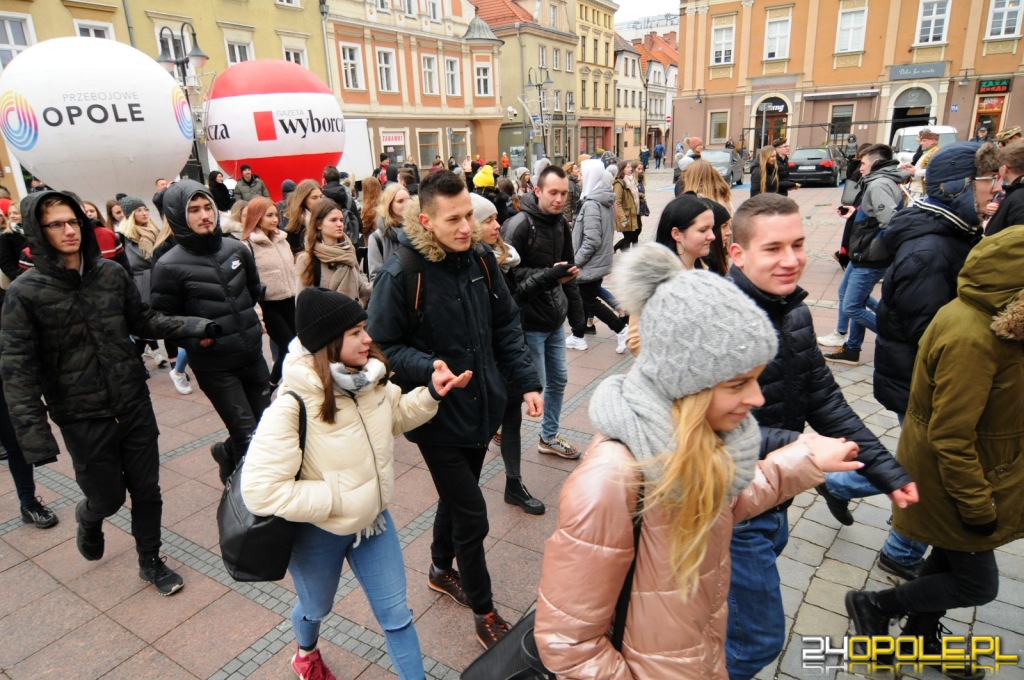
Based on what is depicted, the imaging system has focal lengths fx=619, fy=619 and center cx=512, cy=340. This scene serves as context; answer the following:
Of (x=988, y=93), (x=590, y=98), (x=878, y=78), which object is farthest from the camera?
(x=590, y=98)

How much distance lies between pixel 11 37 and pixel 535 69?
31.8 metres

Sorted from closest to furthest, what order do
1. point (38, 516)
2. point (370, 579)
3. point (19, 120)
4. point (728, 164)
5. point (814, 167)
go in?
point (370, 579) < point (38, 516) < point (19, 120) < point (814, 167) < point (728, 164)

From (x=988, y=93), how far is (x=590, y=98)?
28187mm

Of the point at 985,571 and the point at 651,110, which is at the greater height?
the point at 651,110

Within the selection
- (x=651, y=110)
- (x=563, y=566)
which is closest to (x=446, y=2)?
(x=563, y=566)

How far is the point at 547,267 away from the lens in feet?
14.6

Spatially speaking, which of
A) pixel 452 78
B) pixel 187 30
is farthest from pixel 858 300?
pixel 452 78

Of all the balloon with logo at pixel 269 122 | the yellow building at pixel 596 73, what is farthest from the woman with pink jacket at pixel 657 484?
the yellow building at pixel 596 73

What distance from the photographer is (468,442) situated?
9.38 feet

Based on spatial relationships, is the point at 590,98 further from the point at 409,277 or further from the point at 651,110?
the point at 409,277

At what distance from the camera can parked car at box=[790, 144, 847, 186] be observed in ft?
74.1

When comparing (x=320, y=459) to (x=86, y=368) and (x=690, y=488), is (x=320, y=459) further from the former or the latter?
(x=86, y=368)

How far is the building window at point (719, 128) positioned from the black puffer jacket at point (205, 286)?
39018 mm

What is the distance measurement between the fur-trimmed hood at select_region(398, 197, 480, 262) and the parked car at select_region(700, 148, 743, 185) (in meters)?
23.6
